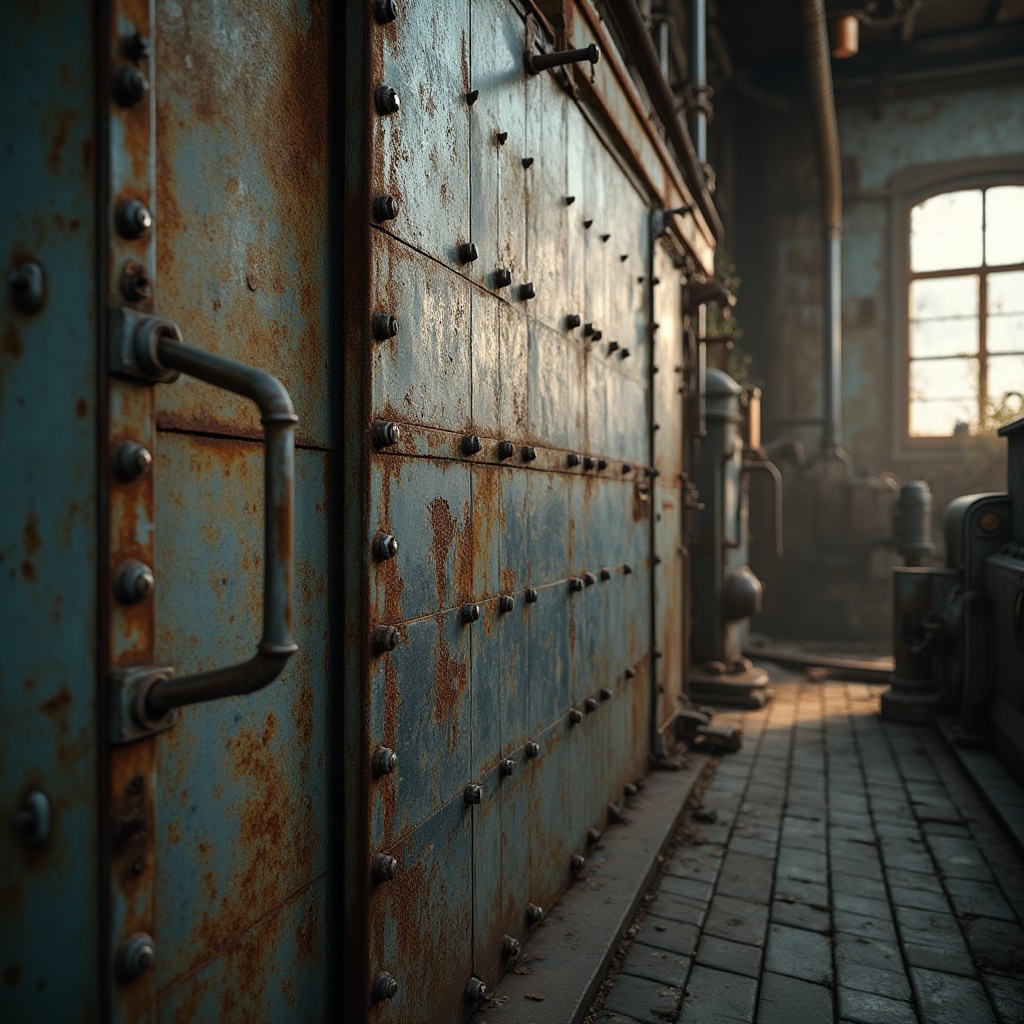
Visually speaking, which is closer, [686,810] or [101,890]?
[101,890]

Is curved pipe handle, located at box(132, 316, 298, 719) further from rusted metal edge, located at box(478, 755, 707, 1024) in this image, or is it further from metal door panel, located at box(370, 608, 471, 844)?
rusted metal edge, located at box(478, 755, 707, 1024)

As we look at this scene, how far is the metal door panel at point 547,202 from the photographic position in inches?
112

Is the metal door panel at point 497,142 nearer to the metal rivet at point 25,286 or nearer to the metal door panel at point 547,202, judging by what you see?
the metal door panel at point 547,202

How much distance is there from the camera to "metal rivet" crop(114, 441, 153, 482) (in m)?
1.10

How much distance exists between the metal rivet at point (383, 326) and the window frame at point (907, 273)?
10.2 metres

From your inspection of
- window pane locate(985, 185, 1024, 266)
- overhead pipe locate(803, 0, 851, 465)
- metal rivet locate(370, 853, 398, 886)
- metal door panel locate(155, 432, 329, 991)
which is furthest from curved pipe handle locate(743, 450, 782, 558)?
metal door panel locate(155, 432, 329, 991)

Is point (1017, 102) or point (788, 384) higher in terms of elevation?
point (1017, 102)

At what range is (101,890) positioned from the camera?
3.62ft

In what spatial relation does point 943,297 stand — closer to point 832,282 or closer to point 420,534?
point 832,282

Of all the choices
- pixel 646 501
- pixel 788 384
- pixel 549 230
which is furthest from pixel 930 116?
pixel 549 230

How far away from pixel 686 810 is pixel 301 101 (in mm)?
3803

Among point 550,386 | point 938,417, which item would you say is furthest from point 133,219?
point 938,417

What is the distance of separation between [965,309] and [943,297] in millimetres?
299

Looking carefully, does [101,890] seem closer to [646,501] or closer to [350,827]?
[350,827]
